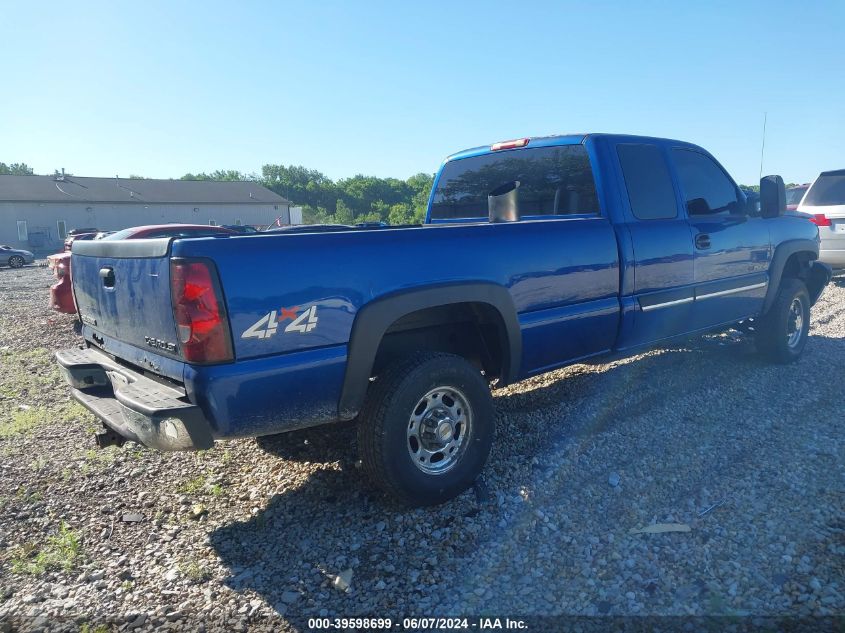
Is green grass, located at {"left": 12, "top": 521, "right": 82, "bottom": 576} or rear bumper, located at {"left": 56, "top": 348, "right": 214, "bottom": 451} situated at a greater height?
rear bumper, located at {"left": 56, "top": 348, "right": 214, "bottom": 451}

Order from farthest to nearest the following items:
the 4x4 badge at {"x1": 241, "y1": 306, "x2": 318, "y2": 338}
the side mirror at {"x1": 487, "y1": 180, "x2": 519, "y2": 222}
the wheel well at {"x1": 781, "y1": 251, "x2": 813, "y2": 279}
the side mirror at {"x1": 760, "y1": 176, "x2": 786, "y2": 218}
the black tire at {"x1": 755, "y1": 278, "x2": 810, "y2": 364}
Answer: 1. the wheel well at {"x1": 781, "y1": 251, "x2": 813, "y2": 279}
2. the black tire at {"x1": 755, "y1": 278, "x2": 810, "y2": 364}
3. the side mirror at {"x1": 760, "y1": 176, "x2": 786, "y2": 218}
4. the side mirror at {"x1": 487, "y1": 180, "x2": 519, "y2": 222}
5. the 4x4 badge at {"x1": 241, "y1": 306, "x2": 318, "y2": 338}

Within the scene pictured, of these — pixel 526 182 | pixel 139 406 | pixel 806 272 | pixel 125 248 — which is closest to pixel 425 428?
pixel 139 406

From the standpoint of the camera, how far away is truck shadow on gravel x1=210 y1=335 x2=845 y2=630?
2717 millimetres

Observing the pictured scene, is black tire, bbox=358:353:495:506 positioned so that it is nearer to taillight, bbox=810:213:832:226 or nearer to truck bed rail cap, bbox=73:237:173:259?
truck bed rail cap, bbox=73:237:173:259

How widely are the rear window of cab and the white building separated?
44882 mm

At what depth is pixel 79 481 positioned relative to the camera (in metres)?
3.88

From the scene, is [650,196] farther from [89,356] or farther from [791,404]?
[89,356]

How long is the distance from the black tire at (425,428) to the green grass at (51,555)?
1491 mm

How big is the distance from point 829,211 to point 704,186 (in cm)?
675

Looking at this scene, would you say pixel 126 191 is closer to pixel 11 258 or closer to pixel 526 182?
pixel 11 258

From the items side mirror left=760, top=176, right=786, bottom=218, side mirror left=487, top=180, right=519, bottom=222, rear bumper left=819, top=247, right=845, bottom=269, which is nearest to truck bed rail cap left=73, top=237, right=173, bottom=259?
side mirror left=487, top=180, right=519, bottom=222

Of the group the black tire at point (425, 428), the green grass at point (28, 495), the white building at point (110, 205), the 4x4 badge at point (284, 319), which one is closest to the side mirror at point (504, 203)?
the black tire at point (425, 428)

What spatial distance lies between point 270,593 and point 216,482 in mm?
1290

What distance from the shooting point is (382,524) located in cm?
325
